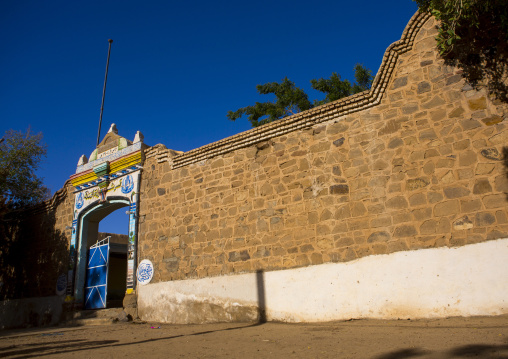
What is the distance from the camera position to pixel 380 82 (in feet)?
21.5

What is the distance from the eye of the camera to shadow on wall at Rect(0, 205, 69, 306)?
1120cm

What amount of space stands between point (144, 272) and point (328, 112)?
18.1 feet

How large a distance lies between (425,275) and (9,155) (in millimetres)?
12661

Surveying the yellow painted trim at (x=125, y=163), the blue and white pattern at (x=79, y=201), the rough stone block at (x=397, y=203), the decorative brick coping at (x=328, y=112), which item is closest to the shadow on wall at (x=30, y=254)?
the blue and white pattern at (x=79, y=201)

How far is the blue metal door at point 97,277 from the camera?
1016 cm

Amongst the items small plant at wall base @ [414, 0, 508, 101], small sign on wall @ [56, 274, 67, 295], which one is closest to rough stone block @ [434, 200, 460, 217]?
small plant at wall base @ [414, 0, 508, 101]

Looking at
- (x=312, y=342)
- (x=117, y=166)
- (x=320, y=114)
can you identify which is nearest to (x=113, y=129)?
(x=117, y=166)

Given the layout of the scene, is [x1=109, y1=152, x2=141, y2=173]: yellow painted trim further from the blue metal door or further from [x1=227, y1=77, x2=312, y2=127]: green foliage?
[x1=227, y1=77, x2=312, y2=127]: green foliage

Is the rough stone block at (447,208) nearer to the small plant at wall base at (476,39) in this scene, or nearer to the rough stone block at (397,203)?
the rough stone block at (397,203)

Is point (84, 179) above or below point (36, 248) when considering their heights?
above

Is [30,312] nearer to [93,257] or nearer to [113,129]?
[93,257]

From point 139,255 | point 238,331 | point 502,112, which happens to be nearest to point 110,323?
point 139,255

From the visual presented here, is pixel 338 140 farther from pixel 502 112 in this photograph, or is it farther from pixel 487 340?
pixel 487 340

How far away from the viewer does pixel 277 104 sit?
17.2 metres
